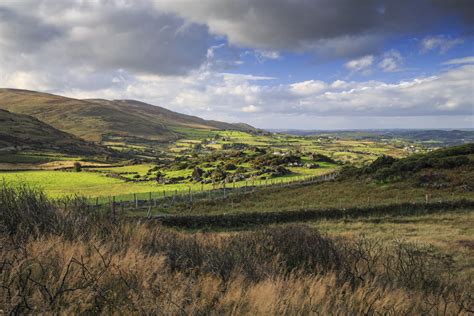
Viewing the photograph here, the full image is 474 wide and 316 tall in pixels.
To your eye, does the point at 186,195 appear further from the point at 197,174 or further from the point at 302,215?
the point at 197,174

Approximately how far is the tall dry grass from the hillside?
116 meters

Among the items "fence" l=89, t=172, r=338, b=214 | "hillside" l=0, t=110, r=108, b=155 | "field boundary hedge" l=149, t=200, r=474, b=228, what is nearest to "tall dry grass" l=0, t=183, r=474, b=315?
"field boundary hedge" l=149, t=200, r=474, b=228

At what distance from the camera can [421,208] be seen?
32281 millimetres

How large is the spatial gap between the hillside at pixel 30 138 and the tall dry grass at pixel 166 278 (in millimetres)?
115847

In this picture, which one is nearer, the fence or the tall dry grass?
the tall dry grass

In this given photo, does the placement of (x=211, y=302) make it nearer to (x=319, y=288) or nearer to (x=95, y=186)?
(x=319, y=288)

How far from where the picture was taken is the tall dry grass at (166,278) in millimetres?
4344

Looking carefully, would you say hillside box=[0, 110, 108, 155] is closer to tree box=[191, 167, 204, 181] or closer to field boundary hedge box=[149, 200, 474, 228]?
tree box=[191, 167, 204, 181]

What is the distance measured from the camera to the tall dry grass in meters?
4.34

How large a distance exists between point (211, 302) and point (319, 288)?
73.4 inches

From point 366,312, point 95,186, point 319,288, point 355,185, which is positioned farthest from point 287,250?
point 95,186

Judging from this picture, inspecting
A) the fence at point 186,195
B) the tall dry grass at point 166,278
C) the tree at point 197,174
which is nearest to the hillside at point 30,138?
the tree at point 197,174

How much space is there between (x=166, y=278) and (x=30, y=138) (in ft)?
489

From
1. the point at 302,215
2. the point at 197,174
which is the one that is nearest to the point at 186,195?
the point at 302,215
